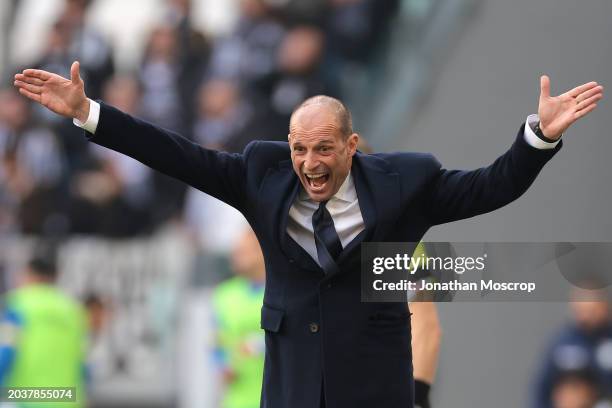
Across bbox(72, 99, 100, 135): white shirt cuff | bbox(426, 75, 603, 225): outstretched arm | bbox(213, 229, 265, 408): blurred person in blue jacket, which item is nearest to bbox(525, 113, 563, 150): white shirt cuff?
bbox(426, 75, 603, 225): outstretched arm

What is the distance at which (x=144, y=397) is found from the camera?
43.0ft

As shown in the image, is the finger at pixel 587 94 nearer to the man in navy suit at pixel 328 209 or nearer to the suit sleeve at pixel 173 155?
the man in navy suit at pixel 328 209

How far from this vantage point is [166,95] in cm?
1417

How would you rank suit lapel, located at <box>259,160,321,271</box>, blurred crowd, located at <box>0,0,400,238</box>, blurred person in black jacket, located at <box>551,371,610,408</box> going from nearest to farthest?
suit lapel, located at <box>259,160,321,271</box>
blurred person in black jacket, located at <box>551,371,610,408</box>
blurred crowd, located at <box>0,0,400,238</box>

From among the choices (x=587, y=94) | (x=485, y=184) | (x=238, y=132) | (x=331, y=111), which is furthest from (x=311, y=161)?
(x=238, y=132)

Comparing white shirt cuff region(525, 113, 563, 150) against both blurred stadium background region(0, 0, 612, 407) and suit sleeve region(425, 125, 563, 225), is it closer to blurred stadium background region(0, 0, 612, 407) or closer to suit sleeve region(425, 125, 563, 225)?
suit sleeve region(425, 125, 563, 225)

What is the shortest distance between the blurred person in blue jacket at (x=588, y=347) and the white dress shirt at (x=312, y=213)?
3413 millimetres

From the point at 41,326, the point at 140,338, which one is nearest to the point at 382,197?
the point at 41,326

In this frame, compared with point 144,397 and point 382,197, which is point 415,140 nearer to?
point 144,397

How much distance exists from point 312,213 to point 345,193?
0.14 meters

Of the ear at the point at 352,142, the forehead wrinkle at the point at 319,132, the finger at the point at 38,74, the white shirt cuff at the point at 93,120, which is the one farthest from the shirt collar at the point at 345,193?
the finger at the point at 38,74

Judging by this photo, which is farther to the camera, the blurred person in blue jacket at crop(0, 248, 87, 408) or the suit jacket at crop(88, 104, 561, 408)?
the blurred person in blue jacket at crop(0, 248, 87, 408)

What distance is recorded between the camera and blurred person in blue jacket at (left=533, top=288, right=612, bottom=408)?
8383 mm

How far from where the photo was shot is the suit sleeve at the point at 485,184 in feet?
16.0
